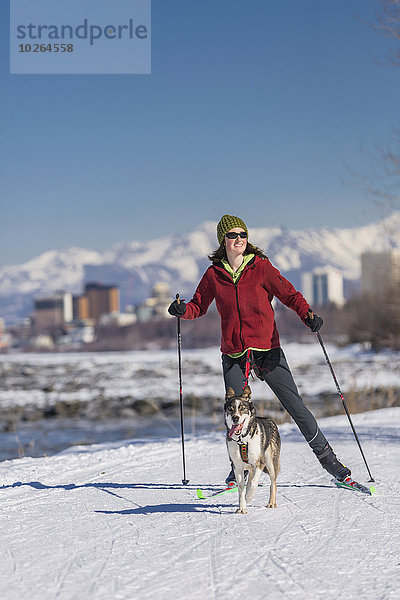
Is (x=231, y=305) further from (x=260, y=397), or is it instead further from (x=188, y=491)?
(x=260, y=397)

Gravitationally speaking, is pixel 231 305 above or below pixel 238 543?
above

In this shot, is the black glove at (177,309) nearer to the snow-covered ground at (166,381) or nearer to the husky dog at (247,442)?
the husky dog at (247,442)

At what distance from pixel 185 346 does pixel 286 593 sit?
267ft

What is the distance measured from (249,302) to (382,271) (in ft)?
103

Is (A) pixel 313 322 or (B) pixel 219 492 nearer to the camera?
(A) pixel 313 322

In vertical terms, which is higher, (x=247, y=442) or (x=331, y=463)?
(x=247, y=442)

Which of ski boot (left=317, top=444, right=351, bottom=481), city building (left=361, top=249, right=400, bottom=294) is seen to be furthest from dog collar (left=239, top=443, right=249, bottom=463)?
city building (left=361, top=249, right=400, bottom=294)

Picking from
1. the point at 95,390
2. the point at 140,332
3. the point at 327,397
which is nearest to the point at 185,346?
the point at 140,332

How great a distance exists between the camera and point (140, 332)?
10438 cm

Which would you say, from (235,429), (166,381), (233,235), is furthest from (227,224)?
(166,381)

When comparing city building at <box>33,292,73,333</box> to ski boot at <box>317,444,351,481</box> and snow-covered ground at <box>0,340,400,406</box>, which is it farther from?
ski boot at <box>317,444,351,481</box>

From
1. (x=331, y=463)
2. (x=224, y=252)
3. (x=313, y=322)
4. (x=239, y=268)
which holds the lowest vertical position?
(x=331, y=463)

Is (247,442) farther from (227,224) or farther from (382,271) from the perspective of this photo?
(382,271)

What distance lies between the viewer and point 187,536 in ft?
13.7
